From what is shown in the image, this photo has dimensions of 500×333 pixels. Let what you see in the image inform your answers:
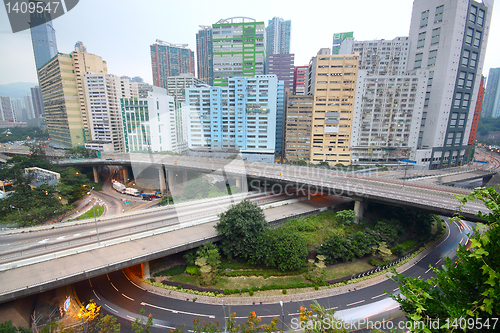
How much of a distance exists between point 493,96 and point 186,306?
207m

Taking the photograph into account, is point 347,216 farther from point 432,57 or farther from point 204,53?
point 204,53

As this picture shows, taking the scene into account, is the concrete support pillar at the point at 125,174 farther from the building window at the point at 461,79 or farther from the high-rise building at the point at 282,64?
the building window at the point at 461,79

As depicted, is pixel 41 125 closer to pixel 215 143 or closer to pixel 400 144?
pixel 215 143

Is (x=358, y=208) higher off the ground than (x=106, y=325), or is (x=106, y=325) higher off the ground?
(x=358, y=208)

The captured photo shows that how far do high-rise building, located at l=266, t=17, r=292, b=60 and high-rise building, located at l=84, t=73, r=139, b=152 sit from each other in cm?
10812

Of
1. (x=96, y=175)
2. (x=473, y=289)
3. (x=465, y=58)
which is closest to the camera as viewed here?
(x=473, y=289)

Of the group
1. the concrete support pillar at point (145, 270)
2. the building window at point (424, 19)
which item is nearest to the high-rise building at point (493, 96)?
the building window at point (424, 19)

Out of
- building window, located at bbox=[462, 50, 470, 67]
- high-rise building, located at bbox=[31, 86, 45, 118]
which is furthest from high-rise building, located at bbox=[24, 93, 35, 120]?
building window, located at bbox=[462, 50, 470, 67]

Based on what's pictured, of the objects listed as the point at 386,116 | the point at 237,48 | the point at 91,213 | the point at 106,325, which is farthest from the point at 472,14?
the point at 91,213

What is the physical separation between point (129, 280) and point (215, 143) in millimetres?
48002

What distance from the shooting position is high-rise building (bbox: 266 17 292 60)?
478 feet

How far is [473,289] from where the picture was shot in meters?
6.07

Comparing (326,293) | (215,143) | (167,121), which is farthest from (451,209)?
(167,121)

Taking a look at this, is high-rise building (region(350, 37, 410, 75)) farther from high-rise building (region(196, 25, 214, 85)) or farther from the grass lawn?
high-rise building (region(196, 25, 214, 85))
